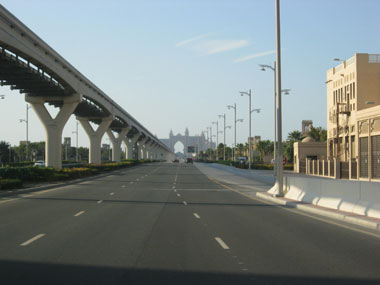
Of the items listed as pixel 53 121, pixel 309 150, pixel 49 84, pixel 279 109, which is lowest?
pixel 309 150

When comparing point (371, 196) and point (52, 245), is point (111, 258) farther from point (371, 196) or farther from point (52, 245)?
point (371, 196)

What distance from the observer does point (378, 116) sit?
1671 inches

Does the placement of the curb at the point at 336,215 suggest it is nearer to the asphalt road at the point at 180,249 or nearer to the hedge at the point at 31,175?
the asphalt road at the point at 180,249

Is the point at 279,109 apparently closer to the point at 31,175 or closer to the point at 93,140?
the point at 31,175

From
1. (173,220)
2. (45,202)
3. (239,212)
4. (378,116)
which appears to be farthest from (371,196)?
(378,116)

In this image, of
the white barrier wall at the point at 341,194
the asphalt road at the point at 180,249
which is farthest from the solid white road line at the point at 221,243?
the white barrier wall at the point at 341,194

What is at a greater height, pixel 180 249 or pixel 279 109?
pixel 279 109

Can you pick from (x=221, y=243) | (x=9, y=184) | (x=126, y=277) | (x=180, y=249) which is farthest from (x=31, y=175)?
(x=126, y=277)

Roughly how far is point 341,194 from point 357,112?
30.7 metres

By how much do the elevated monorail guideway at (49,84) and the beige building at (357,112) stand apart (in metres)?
28.6

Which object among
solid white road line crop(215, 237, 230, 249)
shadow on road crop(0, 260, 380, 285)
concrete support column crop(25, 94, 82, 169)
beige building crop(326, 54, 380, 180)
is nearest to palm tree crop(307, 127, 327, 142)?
beige building crop(326, 54, 380, 180)

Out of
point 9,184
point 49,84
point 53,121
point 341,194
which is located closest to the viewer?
point 341,194

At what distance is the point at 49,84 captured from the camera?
42312 mm

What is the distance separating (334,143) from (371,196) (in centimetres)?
4830
